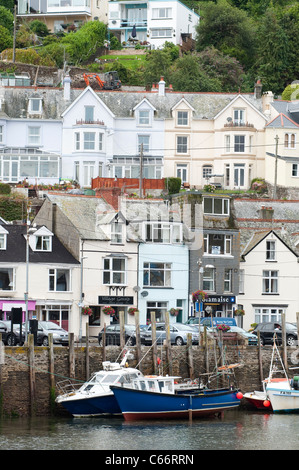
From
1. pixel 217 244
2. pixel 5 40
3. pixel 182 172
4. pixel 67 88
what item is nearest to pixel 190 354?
pixel 217 244

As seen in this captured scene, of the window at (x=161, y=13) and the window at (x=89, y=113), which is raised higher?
the window at (x=161, y=13)

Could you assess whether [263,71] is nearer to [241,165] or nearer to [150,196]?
[241,165]

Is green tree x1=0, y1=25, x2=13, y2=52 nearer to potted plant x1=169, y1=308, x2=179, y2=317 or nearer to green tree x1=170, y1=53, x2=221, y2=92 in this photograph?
green tree x1=170, y1=53, x2=221, y2=92

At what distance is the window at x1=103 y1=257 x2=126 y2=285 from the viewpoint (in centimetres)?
7525

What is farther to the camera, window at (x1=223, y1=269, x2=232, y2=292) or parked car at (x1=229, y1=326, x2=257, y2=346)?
window at (x1=223, y1=269, x2=232, y2=292)

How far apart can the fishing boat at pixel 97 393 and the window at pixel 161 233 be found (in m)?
18.7

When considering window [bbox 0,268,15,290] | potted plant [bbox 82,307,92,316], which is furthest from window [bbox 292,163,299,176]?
window [bbox 0,268,15,290]

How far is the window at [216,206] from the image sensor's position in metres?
79.2

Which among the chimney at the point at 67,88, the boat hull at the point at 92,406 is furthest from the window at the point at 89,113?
the boat hull at the point at 92,406

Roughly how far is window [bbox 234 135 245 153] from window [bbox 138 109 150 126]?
7.54m

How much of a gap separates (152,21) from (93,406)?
84.1 meters

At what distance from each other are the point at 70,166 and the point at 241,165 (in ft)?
47.2

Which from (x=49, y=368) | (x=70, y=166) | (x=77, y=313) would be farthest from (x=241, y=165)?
(x=49, y=368)

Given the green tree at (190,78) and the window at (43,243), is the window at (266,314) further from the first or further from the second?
the green tree at (190,78)
